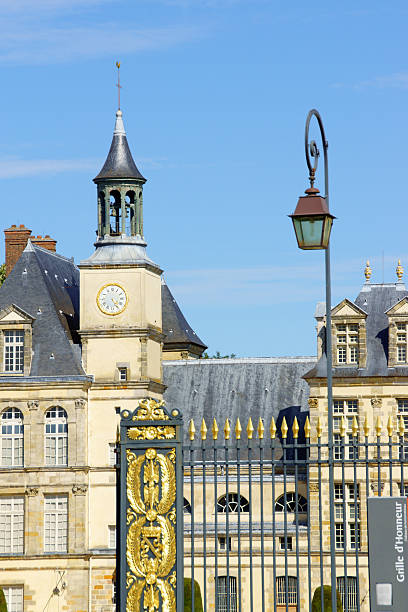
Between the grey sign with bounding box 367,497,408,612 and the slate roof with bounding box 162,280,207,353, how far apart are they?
40201 mm

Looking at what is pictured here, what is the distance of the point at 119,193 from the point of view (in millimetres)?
48219

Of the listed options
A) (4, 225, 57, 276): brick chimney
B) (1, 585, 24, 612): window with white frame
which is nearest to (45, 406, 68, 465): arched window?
(1, 585, 24, 612): window with white frame

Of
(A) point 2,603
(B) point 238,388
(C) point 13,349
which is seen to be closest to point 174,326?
(B) point 238,388

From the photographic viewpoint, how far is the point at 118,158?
48.8 m

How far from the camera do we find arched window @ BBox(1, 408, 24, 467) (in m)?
46.9

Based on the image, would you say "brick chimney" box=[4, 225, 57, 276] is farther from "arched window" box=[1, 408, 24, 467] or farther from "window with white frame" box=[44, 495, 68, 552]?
"window with white frame" box=[44, 495, 68, 552]

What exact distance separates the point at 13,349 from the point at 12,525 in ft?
19.9

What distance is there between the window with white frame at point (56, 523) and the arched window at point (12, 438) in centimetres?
167

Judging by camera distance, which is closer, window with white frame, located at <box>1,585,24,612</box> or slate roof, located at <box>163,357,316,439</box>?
window with white frame, located at <box>1,585,24,612</box>

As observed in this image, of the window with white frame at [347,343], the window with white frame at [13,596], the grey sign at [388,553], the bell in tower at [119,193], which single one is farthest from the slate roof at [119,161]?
the grey sign at [388,553]

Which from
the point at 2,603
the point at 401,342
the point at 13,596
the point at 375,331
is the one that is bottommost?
the point at 2,603

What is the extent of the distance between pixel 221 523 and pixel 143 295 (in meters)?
8.25

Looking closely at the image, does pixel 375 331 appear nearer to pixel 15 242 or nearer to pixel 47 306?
pixel 47 306

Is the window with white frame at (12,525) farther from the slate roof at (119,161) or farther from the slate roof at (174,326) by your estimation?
the slate roof at (119,161)
